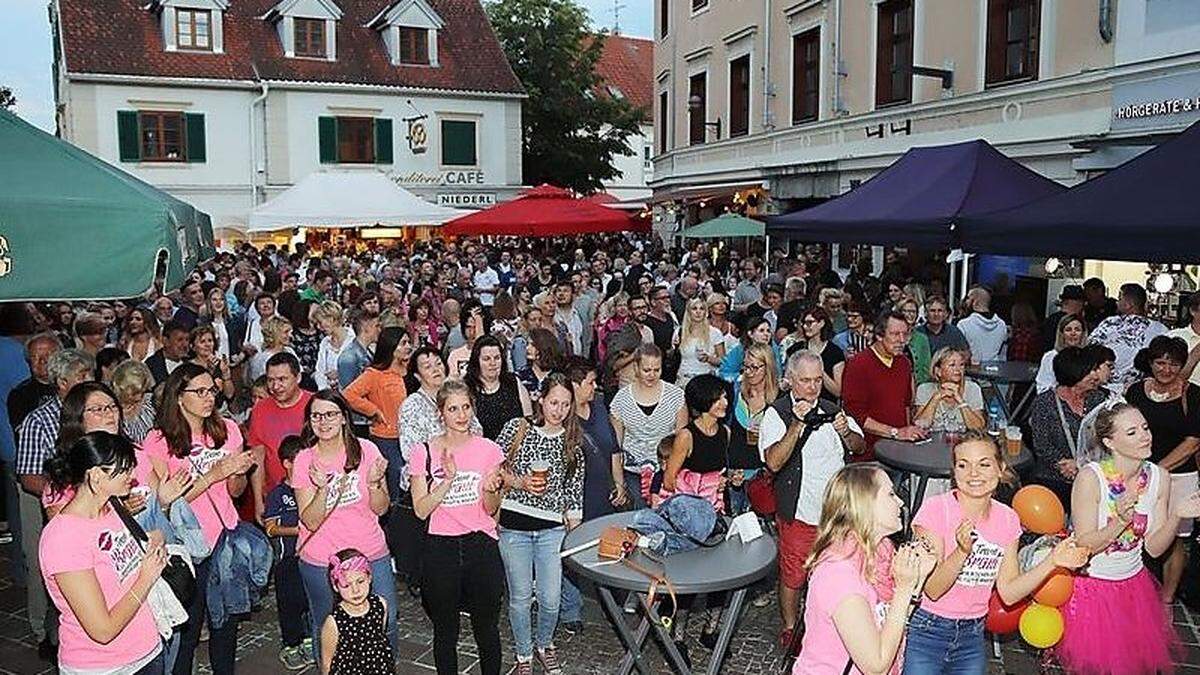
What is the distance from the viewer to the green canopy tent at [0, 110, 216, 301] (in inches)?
149

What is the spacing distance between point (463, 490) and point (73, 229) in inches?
80.4

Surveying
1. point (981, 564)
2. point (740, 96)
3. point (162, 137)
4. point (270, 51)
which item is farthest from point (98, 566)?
point (270, 51)

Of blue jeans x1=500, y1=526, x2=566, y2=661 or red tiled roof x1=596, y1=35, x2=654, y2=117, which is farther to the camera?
red tiled roof x1=596, y1=35, x2=654, y2=117

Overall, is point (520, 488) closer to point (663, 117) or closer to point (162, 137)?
point (663, 117)

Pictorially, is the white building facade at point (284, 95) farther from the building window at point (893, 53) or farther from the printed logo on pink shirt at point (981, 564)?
the printed logo on pink shirt at point (981, 564)

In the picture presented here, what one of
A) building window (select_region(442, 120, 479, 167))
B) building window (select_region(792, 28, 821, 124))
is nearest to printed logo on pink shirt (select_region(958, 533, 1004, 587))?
building window (select_region(792, 28, 821, 124))

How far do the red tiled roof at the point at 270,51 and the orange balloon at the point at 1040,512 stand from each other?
27.7 meters

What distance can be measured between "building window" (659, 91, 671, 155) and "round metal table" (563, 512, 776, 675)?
2267 centimetres

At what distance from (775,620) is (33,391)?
15.1 ft

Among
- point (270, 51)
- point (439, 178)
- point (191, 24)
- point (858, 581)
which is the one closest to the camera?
point (858, 581)

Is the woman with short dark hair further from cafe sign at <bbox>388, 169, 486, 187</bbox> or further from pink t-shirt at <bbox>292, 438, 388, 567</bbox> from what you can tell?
cafe sign at <bbox>388, 169, 486, 187</bbox>

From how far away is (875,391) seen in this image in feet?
21.6

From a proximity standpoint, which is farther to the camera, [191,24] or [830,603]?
[191,24]

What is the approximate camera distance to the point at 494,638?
4.94m
